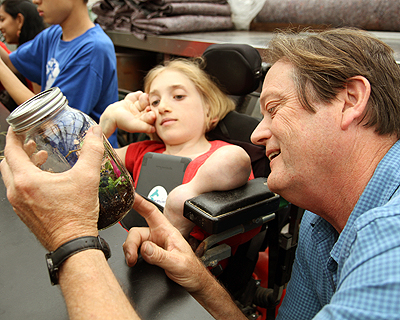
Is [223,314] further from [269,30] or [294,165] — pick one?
[269,30]

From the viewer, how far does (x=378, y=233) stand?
1.77 ft

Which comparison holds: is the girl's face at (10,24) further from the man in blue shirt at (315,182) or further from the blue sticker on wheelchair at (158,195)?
the man in blue shirt at (315,182)

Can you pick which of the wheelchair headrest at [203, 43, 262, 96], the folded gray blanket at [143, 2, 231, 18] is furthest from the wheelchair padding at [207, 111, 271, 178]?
the folded gray blanket at [143, 2, 231, 18]

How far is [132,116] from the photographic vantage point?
165 centimetres

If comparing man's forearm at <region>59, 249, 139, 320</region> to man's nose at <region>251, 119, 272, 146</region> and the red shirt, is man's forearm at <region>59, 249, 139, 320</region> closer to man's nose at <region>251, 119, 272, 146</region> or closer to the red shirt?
man's nose at <region>251, 119, 272, 146</region>

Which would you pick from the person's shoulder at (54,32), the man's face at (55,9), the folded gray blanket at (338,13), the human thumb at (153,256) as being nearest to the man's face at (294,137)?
the human thumb at (153,256)

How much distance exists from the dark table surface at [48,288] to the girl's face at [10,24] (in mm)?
2842

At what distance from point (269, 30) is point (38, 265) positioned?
148 inches

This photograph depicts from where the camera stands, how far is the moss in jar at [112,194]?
690mm

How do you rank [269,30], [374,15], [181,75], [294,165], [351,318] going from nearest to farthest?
1. [351,318]
2. [294,165]
3. [181,75]
4. [374,15]
5. [269,30]

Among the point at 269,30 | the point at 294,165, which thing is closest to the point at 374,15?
the point at 269,30

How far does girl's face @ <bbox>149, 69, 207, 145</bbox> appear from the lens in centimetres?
160

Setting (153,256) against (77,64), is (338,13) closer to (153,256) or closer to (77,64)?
(77,64)

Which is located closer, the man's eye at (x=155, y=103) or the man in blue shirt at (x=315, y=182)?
the man in blue shirt at (x=315, y=182)
